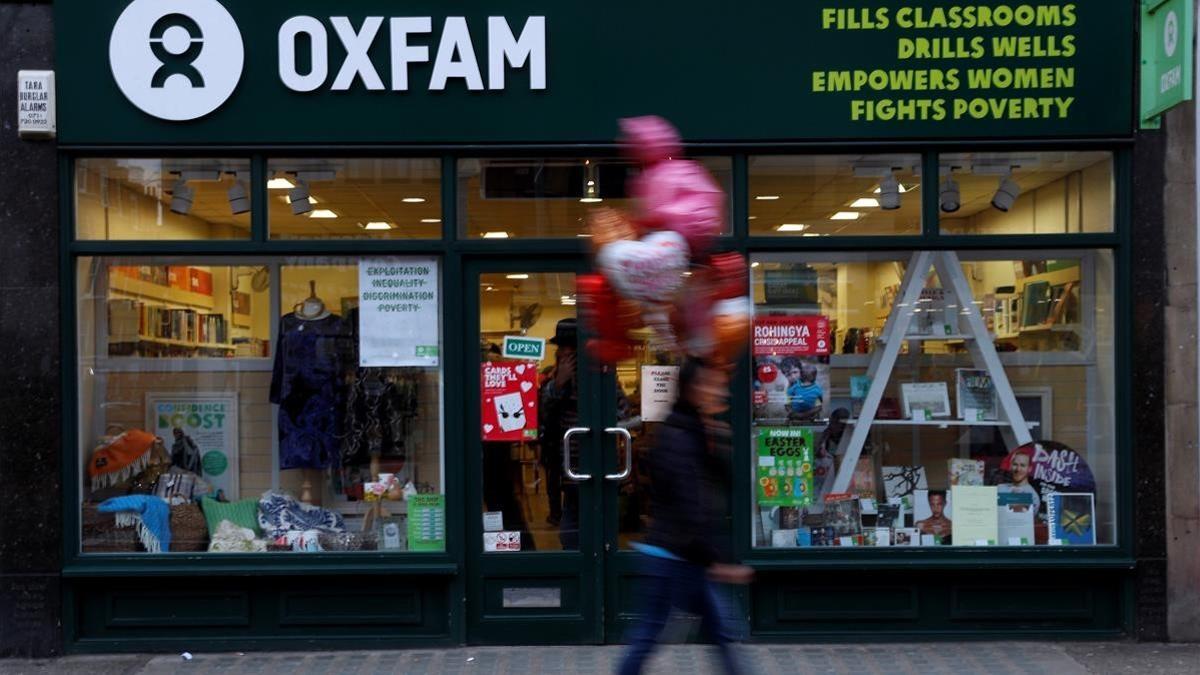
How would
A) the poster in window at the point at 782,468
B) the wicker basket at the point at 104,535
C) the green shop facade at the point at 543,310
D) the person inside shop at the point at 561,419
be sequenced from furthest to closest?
the poster in window at the point at 782,468 < the person inside shop at the point at 561,419 < the wicker basket at the point at 104,535 < the green shop facade at the point at 543,310

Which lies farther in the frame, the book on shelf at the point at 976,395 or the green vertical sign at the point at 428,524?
the book on shelf at the point at 976,395

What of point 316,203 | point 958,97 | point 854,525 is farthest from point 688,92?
point 854,525

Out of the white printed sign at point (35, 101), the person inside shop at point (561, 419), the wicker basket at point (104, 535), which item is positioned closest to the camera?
the white printed sign at point (35, 101)

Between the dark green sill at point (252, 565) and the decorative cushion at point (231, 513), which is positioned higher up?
the decorative cushion at point (231, 513)

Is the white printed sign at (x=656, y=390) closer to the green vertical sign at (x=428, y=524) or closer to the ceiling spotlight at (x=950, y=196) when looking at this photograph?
the green vertical sign at (x=428, y=524)

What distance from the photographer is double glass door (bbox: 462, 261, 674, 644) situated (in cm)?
790

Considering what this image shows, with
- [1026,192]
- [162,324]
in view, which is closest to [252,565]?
[162,324]

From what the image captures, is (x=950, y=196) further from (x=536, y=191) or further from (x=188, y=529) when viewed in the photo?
(x=188, y=529)

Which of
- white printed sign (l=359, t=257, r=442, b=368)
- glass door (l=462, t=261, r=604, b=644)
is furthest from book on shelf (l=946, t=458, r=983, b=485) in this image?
white printed sign (l=359, t=257, r=442, b=368)

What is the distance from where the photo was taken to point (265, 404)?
320 inches

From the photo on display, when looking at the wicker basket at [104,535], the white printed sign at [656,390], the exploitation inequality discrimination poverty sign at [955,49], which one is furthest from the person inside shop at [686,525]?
the wicker basket at [104,535]

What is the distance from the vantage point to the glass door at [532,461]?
25.9ft

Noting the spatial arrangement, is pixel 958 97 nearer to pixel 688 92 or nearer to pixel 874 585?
pixel 688 92

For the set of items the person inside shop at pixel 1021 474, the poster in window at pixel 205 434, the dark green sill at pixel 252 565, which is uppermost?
the poster in window at pixel 205 434
